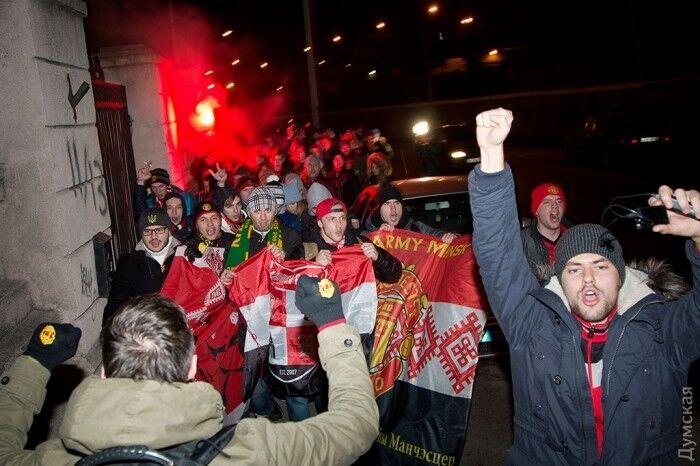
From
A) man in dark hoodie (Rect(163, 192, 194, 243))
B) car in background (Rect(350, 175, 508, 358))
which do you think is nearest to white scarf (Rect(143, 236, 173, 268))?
man in dark hoodie (Rect(163, 192, 194, 243))

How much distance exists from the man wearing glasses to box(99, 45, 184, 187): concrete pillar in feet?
19.9

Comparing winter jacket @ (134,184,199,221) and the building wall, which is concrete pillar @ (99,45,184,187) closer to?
the building wall

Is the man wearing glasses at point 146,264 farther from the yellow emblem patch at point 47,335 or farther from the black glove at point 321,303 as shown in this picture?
the black glove at point 321,303

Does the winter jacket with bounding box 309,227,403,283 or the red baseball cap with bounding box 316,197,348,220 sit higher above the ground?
the red baseball cap with bounding box 316,197,348,220

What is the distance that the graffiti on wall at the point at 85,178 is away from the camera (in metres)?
4.82

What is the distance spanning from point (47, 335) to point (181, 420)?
3.02 ft

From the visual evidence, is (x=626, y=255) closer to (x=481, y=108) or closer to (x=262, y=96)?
(x=481, y=108)

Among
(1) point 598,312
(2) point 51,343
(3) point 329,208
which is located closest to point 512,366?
(1) point 598,312

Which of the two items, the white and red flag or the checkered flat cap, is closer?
the white and red flag

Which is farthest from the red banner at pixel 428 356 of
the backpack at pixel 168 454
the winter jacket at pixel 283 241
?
the backpack at pixel 168 454

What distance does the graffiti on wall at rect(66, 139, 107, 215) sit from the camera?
4816 millimetres

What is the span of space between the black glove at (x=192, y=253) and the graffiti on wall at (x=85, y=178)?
0.97 m

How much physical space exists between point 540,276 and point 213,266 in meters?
3.17

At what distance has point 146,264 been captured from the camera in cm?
475
